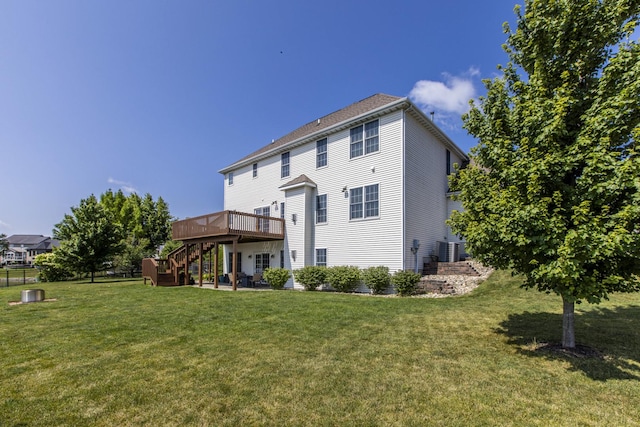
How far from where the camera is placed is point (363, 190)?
14.0m

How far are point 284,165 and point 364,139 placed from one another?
5.54m

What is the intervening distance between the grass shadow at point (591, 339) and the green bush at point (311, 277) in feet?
26.0

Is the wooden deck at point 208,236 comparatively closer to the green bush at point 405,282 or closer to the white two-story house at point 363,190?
the white two-story house at point 363,190

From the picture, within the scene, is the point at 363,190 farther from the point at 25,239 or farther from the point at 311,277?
the point at 25,239

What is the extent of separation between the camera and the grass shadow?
4.40m

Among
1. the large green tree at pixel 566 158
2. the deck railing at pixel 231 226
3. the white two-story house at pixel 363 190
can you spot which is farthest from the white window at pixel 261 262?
the large green tree at pixel 566 158

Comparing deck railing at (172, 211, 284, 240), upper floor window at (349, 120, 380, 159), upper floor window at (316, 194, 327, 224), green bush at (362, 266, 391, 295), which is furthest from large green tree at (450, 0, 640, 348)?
deck railing at (172, 211, 284, 240)

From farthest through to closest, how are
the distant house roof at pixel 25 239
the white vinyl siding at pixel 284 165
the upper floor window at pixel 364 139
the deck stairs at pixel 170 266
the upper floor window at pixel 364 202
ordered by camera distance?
the distant house roof at pixel 25 239 < the white vinyl siding at pixel 284 165 < the deck stairs at pixel 170 266 < the upper floor window at pixel 364 139 < the upper floor window at pixel 364 202

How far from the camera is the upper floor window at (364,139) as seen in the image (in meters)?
13.7

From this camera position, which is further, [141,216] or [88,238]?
[141,216]

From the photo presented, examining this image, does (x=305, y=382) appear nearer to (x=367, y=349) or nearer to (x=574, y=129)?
(x=367, y=349)

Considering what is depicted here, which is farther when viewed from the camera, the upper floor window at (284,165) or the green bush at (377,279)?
the upper floor window at (284,165)

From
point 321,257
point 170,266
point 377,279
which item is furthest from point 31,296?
point 377,279

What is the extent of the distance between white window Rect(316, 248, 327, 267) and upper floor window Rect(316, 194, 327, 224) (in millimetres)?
1515
